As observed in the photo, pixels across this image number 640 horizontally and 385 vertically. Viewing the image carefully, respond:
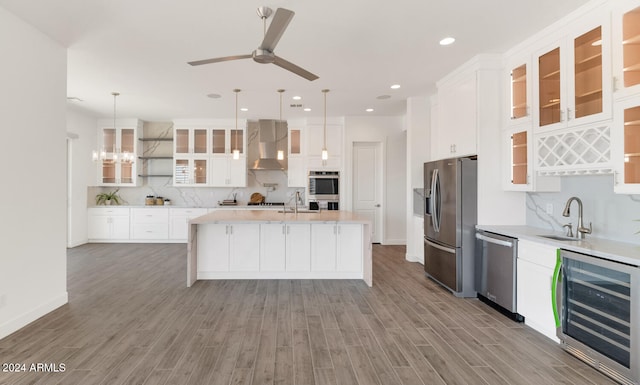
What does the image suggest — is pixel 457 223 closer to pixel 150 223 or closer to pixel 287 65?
pixel 287 65

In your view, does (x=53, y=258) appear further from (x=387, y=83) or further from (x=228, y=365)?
(x=387, y=83)

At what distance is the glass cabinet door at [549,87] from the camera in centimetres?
294

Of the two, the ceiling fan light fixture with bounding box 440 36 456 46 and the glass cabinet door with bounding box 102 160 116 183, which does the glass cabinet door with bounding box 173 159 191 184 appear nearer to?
the glass cabinet door with bounding box 102 160 116 183

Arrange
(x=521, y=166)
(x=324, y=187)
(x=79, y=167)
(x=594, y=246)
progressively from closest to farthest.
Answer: (x=594, y=246)
(x=521, y=166)
(x=79, y=167)
(x=324, y=187)

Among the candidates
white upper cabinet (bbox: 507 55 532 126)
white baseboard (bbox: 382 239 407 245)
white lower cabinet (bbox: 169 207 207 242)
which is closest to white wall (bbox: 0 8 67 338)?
white lower cabinet (bbox: 169 207 207 242)

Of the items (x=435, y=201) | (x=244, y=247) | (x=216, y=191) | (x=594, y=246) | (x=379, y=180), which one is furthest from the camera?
(x=216, y=191)

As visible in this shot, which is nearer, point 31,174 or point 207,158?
point 31,174

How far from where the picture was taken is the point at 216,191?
7.45 m

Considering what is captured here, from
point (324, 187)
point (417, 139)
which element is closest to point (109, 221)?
point (324, 187)

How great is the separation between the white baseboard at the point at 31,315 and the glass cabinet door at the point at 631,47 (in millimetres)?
5300

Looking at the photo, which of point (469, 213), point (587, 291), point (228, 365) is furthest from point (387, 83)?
point (228, 365)

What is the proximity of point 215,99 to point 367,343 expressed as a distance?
4647 mm

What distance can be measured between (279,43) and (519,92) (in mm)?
2674

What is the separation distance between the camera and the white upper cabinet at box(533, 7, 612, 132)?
8.13 feet
